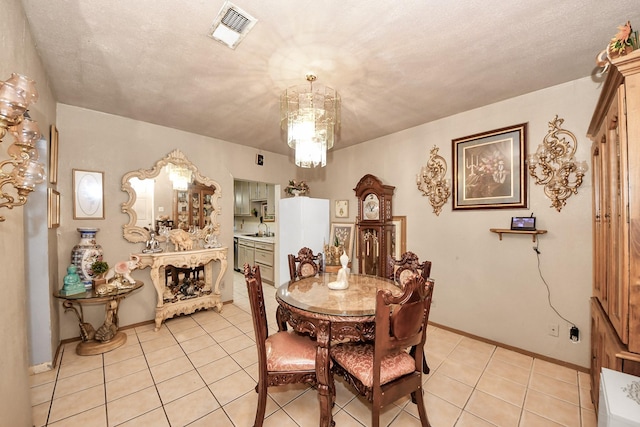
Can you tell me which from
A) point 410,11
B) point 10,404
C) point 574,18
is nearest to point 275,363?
point 10,404

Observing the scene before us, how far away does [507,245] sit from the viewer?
269 centimetres

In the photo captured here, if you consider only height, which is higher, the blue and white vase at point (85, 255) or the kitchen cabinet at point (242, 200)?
the kitchen cabinet at point (242, 200)

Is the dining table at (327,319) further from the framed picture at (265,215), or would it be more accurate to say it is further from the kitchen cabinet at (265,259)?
the framed picture at (265,215)

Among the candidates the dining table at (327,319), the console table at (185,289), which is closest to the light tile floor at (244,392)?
the dining table at (327,319)

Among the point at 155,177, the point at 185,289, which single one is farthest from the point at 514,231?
the point at 155,177

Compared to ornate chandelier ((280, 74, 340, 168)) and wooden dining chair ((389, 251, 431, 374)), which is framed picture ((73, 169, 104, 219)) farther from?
wooden dining chair ((389, 251, 431, 374))

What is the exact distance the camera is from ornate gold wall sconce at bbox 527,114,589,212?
7.60 feet

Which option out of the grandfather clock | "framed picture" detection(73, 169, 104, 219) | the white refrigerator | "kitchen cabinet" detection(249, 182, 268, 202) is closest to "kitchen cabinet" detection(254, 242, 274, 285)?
the white refrigerator

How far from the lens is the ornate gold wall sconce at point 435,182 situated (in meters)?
3.14

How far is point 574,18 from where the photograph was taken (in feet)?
5.22

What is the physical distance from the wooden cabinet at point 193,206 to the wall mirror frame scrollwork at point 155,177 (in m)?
0.06

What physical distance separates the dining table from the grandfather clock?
5.27ft

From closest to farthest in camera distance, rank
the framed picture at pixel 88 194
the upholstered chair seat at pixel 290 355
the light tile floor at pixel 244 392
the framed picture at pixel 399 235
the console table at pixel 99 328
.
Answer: the upholstered chair seat at pixel 290 355
the light tile floor at pixel 244 392
the console table at pixel 99 328
the framed picture at pixel 88 194
the framed picture at pixel 399 235

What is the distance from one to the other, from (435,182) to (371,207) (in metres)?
0.93
